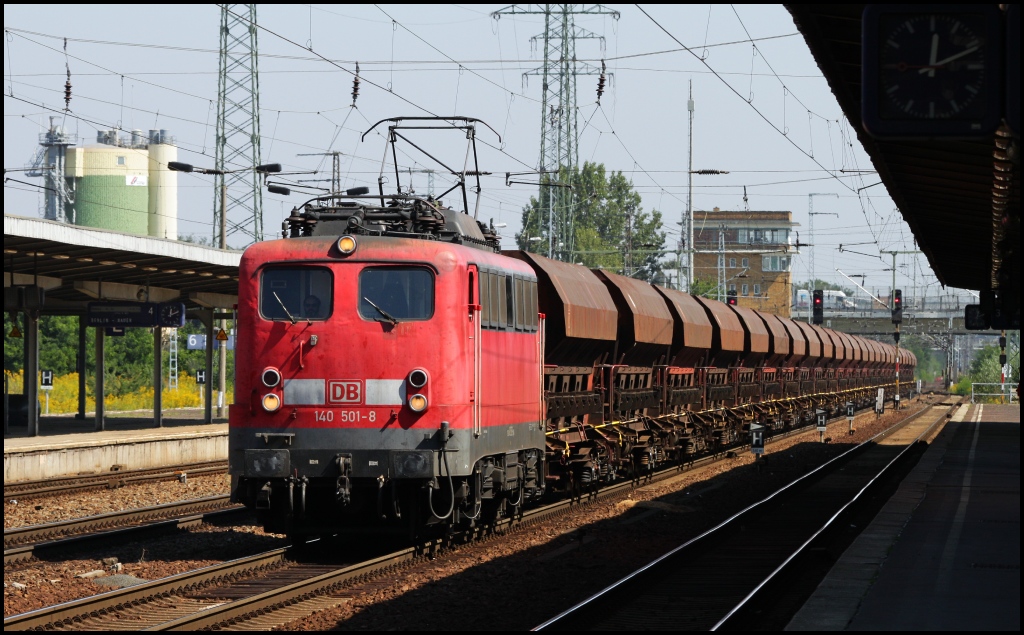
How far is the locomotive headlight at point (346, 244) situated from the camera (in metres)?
14.0

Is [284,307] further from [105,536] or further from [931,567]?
[931,567]

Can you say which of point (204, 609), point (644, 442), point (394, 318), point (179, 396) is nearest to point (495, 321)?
point (394, 318)

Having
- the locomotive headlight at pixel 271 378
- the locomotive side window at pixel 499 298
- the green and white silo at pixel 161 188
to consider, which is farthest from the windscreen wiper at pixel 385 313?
the green and white silo at pixel 161 188

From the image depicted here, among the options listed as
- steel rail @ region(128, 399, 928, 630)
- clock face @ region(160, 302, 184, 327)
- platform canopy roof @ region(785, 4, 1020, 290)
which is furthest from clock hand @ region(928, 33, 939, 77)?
clock face @ region(160, 302, 184, 327)

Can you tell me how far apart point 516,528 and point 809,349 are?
1278 inches

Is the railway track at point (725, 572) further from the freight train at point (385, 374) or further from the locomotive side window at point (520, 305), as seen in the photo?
the locomotive side window at point (520, 305)

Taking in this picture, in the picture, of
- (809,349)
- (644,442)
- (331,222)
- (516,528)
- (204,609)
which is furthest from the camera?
(809,349)

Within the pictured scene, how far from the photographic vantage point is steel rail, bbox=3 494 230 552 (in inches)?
643

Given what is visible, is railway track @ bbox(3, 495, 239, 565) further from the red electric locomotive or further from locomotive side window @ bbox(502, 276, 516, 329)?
locomotive side window @ bbox(502, 276, 516, 329)

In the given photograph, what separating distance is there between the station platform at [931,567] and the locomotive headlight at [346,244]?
5851 mm

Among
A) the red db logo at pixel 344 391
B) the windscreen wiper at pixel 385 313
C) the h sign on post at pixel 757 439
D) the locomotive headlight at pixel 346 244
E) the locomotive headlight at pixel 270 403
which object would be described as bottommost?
the h sign on post at pixel 757 439

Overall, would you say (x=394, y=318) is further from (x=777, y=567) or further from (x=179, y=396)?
(x=179, y=396)

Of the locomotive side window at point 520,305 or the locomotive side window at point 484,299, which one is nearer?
the locomotive side window at point 484,299

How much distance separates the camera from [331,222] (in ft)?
48.6
